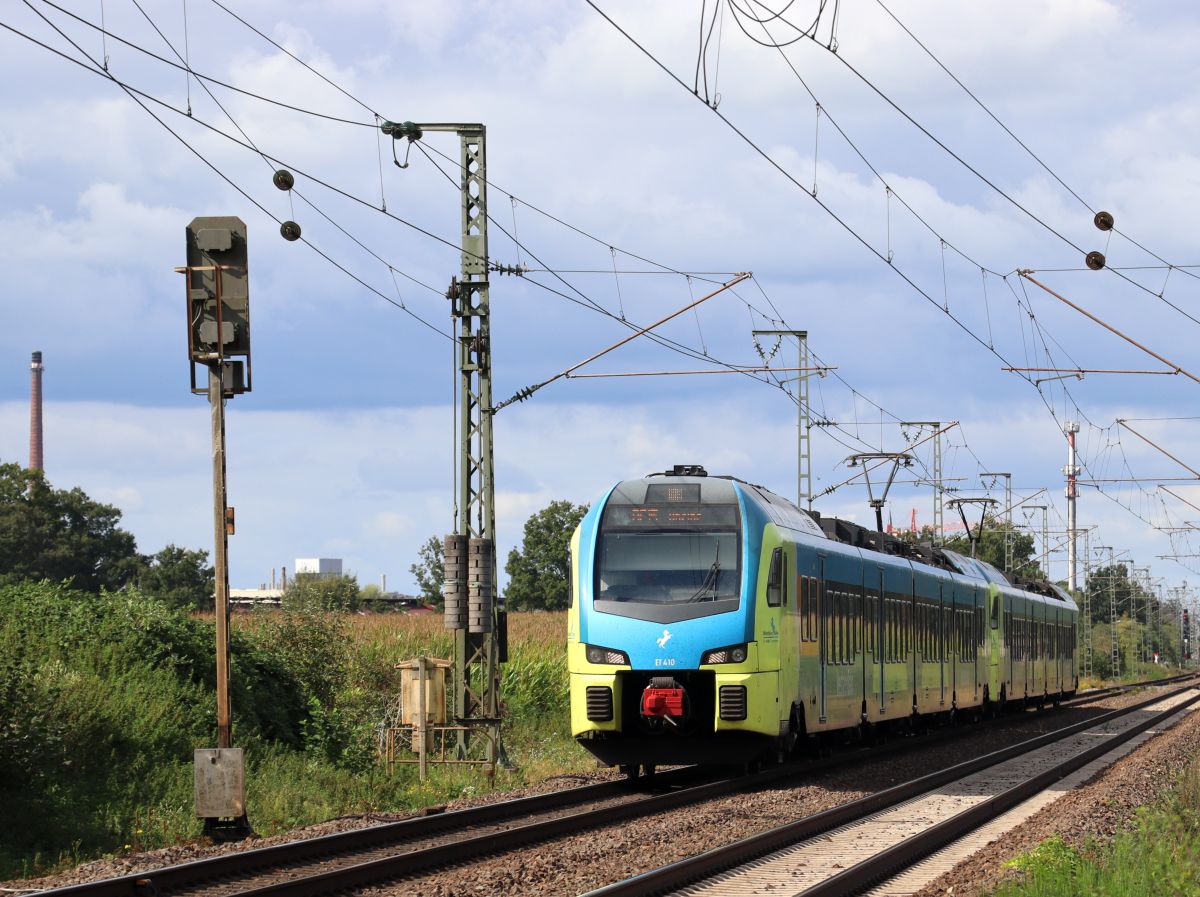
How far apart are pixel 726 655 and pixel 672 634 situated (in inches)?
26.3

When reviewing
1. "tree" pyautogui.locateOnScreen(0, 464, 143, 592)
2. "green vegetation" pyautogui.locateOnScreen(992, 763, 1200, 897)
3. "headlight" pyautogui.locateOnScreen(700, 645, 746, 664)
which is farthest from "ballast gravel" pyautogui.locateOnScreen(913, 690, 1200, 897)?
"tree" pyautogui.locateOnScreen(0, 464, 143, 592)

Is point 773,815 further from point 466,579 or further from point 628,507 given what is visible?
point 466,579

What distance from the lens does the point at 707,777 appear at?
73.7 feet

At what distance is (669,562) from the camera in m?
19.9

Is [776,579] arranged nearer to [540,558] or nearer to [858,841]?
[858,841]

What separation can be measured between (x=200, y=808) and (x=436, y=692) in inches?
446

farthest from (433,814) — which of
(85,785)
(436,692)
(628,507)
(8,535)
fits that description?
(8,535)

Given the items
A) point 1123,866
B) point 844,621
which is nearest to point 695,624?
point 844,621

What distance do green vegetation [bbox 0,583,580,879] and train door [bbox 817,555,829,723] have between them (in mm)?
3665

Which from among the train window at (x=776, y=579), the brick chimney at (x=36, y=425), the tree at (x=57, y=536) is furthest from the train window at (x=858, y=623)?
the brick chimney at (x=36, y=425)

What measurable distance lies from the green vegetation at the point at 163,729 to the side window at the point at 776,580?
4191 millimetres

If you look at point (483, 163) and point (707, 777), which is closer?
point (707, 777)

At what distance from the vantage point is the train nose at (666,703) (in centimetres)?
1931

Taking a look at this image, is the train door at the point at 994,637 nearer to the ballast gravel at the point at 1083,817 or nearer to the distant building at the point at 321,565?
the ballast gravel at the point at 1083,817
